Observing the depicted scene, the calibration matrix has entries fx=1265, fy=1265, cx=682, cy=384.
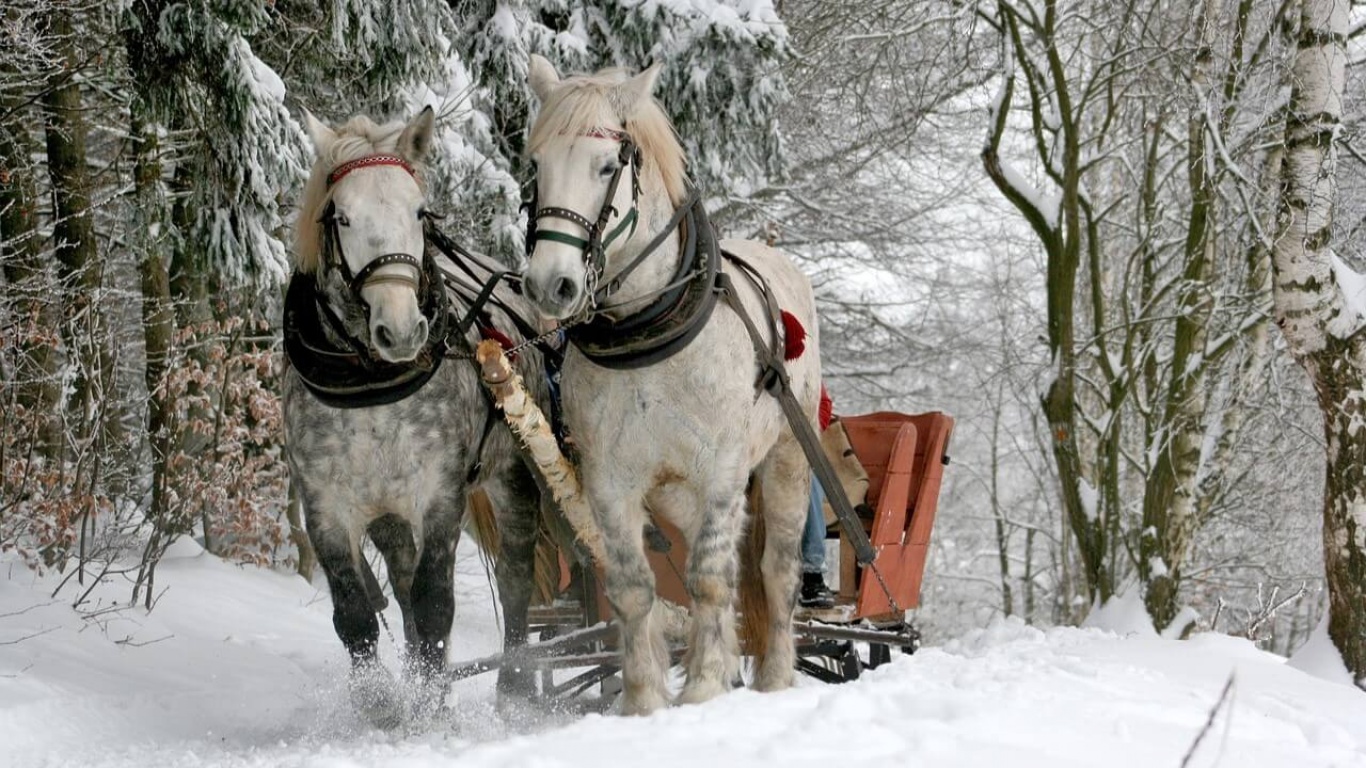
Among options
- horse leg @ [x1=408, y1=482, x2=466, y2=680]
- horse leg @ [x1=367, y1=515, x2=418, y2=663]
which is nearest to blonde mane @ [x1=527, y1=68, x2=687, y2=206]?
horse leg @ [x1=408, y1=482, x2=466, y2=680]

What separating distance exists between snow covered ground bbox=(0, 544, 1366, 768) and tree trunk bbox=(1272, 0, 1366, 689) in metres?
0.54

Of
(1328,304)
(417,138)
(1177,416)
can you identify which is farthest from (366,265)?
(1177,416)

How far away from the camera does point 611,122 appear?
3973 mm

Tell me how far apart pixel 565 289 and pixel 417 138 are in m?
1.18

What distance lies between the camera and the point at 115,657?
6.05 meters

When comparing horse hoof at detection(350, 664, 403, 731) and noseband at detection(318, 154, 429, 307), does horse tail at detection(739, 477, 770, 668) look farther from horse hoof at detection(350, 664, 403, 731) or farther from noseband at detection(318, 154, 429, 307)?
noseband at detection(318, 154, 429, 307)

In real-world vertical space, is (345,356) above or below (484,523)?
above

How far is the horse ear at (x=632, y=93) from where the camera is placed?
4.04 meters

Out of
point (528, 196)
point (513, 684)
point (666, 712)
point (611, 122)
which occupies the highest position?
point (611, 122)

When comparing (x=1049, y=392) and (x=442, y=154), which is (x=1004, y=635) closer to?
(x=1049, y=392)

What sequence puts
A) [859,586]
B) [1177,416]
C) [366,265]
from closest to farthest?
[366,265] < [859,586] < [1177,416]

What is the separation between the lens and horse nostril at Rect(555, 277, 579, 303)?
3.62 meters

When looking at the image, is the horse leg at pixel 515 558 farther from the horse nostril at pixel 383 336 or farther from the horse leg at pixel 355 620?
the horse nostril at pixel 383 336

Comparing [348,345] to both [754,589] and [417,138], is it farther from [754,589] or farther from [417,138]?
[754,589]
